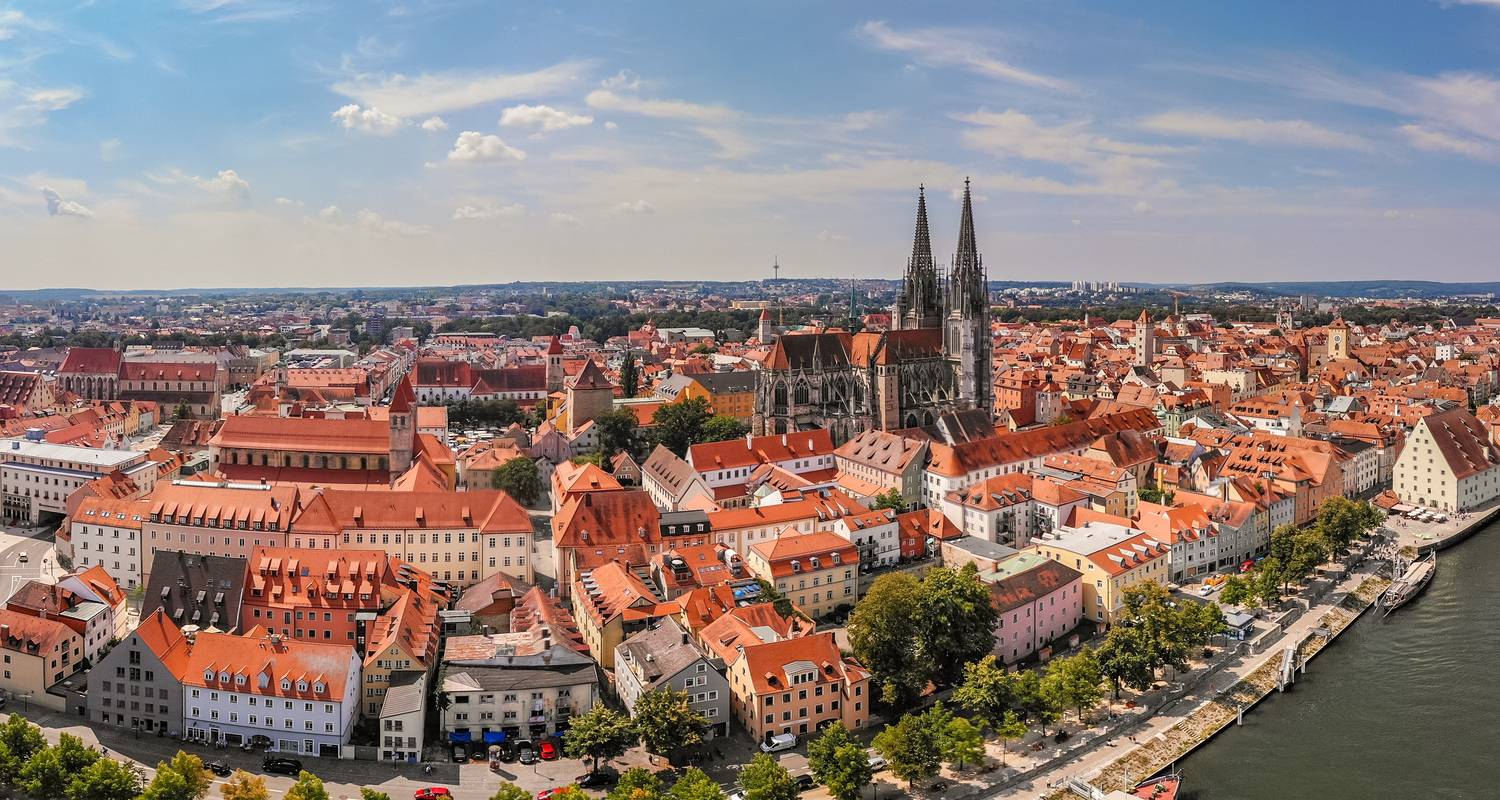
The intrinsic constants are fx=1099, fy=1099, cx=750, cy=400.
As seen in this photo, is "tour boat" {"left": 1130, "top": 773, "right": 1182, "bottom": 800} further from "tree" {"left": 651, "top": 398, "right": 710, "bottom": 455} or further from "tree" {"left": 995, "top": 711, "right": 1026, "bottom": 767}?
"tree" {"left": 651, "top": 398, "right": 710, "bottom": 455}

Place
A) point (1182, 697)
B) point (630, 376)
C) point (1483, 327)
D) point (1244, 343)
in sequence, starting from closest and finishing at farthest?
point (1182, 697) → point (630, 376) → point (1244, 343) → point (1483, 327)

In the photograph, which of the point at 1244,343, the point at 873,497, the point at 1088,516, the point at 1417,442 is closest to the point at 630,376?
the point at 873,497

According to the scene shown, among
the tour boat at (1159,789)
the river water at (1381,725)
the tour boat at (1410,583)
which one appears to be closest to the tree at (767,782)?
the tour boat at (1159,789)

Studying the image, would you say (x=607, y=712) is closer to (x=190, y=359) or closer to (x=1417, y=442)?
(x=1417, y=442)

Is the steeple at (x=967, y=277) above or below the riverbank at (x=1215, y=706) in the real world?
above

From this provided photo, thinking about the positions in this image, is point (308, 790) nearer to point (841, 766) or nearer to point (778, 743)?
point (778, 743)

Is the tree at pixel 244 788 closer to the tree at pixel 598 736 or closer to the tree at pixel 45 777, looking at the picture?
the tree at pixel 598 736

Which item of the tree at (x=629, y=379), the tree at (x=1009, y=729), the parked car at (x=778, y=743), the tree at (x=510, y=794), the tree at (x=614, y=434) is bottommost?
the parked car at (x=778, y=743)
